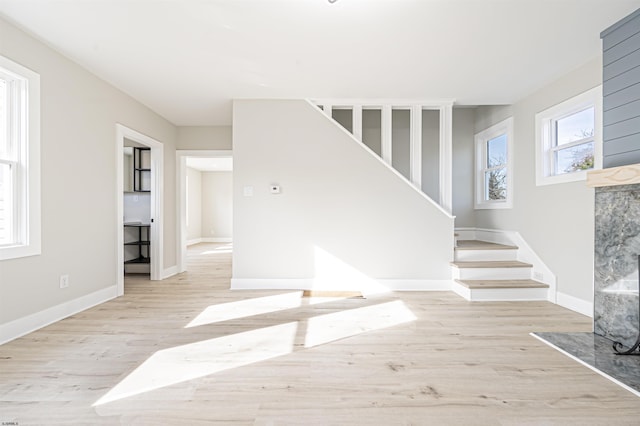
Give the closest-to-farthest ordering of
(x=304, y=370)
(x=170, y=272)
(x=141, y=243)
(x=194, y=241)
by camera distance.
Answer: (x=304, y=370) → (x=170, y=272) → (x=141, y=243) → (x=194, y=241)

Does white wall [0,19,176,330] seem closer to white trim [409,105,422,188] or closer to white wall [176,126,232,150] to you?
white wall [176,126,232,150]

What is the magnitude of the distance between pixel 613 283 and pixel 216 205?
10.6 meters

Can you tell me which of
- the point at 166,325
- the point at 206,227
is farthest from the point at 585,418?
the point at 206,227

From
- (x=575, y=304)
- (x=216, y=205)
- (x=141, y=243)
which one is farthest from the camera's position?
(x=216, y=205)

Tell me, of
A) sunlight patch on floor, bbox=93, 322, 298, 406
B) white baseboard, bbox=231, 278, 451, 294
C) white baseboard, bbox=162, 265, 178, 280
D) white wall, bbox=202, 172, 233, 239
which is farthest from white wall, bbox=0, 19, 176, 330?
white wall, bbox=202, 172, 233, 239

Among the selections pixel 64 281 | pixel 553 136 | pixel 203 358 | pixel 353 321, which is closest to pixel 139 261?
pixel 64 281

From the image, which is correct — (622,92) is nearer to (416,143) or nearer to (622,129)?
(622,129)

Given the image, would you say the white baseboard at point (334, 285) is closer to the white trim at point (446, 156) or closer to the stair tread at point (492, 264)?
the stair tread at point (492, 264)

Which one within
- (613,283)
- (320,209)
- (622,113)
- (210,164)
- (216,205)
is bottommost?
(613,283)

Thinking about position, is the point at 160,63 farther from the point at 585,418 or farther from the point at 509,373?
the point at 585,418

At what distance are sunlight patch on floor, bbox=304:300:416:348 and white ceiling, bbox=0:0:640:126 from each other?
8.35ft

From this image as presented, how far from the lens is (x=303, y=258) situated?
439 centimetres

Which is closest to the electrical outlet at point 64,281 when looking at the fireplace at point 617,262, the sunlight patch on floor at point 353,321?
the sunlight patch on floor at point 353,321

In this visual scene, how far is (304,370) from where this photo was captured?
2.12 m
